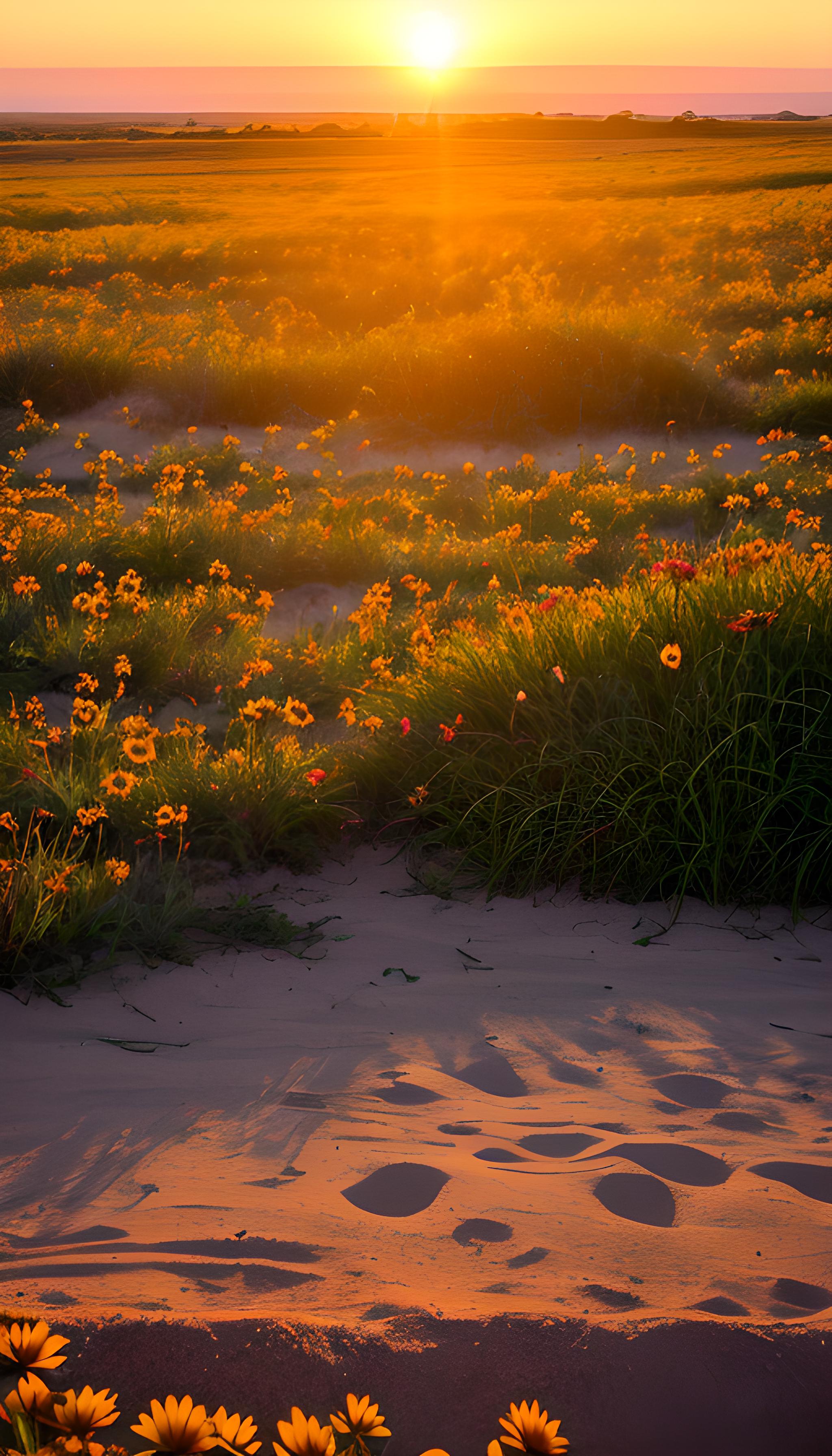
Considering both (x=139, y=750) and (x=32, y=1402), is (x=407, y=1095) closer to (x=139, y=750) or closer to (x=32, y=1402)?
(x=32, y=1402)

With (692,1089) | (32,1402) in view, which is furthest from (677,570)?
(32,1402)

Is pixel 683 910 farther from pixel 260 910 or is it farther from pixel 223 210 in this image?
pixel 223 210

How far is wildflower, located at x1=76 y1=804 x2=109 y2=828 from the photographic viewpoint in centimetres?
284

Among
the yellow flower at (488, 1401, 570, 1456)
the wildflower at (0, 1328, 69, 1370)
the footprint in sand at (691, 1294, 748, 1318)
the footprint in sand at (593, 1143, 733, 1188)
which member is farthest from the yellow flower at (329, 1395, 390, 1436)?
the footprint in sand at (593, 1143, 733, 1188)

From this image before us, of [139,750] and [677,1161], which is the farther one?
[139,750]

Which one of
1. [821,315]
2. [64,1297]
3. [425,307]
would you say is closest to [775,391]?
[821,315]

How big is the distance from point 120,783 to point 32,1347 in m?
2.14

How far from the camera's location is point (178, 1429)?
3.55 feet

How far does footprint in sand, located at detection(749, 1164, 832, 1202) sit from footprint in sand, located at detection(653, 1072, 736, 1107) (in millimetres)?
231

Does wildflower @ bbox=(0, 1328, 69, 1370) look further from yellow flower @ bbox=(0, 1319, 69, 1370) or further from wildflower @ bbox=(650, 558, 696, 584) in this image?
wildflower @ bbox=(650, 558, 696, 584)

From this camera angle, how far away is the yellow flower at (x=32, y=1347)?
1.19m

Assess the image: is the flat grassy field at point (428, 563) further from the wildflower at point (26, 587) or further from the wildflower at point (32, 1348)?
the wildflower at point (32, 1348)

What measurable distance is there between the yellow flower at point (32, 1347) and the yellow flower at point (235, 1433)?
0.25 m

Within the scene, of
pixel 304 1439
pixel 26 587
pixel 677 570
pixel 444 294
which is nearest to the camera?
pixel 304 1439
